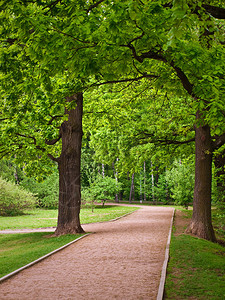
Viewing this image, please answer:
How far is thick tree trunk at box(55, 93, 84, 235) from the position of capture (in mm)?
13695

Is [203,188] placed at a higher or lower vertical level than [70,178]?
lower

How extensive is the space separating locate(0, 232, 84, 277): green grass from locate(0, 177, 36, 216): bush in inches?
599

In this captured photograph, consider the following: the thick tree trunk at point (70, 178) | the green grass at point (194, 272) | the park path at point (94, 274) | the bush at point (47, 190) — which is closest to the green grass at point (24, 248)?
the park path at point (94, 274)

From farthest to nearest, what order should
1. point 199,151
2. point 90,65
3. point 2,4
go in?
point 199,151, point 90,65, point 2,4

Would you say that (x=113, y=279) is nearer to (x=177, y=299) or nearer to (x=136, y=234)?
(x=177, y=299)

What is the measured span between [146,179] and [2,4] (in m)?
48.8

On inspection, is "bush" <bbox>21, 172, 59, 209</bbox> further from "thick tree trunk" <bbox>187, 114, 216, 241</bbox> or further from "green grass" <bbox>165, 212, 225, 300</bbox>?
"green grass" <bbox>165, 212, 225, 300</bbox>

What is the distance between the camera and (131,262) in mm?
8297

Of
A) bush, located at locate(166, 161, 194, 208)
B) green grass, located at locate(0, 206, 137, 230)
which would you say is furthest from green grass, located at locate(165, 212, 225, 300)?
bush, located at locate(166, 161, 194, 208)

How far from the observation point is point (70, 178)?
13852 mm

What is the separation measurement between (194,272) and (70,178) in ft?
24.8

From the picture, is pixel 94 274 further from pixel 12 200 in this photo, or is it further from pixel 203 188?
pixel 12 200

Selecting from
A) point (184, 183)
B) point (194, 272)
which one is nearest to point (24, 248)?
point (194, 272)

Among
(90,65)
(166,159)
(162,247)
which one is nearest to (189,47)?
(90,65)
